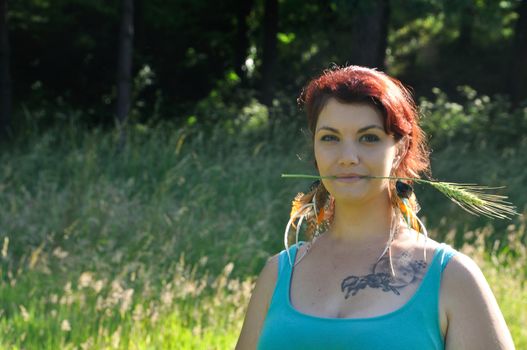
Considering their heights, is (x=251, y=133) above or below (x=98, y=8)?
below

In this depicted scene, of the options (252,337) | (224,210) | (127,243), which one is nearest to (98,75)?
(224,210)

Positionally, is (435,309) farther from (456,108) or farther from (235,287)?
(456,108)

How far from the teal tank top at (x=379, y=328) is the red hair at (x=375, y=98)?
0.34m

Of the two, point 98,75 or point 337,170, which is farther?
point 98,75

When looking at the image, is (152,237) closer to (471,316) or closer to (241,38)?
(471,316)

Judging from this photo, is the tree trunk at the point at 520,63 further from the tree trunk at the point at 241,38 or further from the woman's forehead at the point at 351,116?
the woman's forehead at the point at 351,116

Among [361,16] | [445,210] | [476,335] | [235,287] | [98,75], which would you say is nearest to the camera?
[476,335]

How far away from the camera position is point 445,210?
9.87m

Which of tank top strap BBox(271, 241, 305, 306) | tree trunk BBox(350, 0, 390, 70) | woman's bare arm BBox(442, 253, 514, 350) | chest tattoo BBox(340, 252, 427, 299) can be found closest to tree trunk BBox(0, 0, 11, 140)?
tree trunk BBox(350, 0, 390, 70)

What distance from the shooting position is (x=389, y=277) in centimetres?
254

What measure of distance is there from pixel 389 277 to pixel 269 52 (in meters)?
17.4

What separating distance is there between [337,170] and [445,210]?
743 centimetres

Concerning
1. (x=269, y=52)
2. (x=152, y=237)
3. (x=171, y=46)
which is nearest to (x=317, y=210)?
(x=152, y=237)

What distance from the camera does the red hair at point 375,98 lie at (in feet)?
8.43
